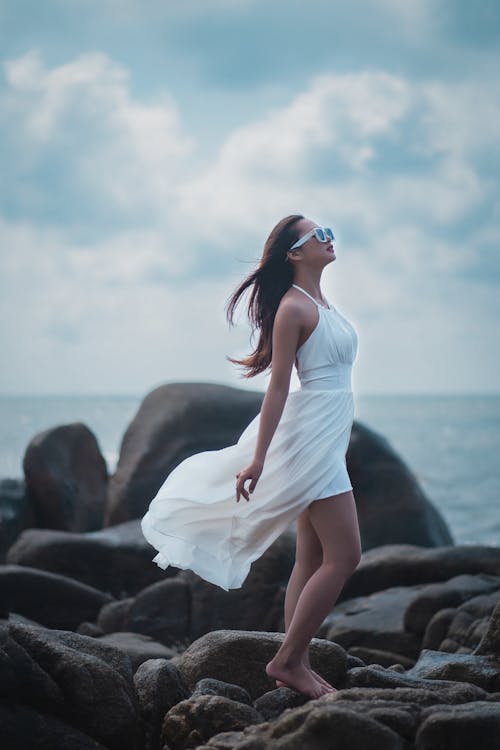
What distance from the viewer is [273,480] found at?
521 centimetres

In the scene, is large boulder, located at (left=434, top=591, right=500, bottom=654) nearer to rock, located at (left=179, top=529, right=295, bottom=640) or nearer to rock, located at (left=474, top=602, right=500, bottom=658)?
rock, located at (left=179, top=529, right=295, bottom=640)

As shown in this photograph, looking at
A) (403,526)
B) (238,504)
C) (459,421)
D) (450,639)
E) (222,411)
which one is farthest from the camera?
(459,421)

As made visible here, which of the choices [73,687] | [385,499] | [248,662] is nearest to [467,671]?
[248,662]

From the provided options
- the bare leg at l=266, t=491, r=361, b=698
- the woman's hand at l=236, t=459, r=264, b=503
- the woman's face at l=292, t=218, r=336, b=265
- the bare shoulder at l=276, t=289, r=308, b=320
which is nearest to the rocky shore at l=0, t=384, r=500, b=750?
the bare leg at l=266, t=491, r=361, b=698

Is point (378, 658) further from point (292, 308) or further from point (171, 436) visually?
point (171, 436)

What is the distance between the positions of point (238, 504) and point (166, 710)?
1.06 metres

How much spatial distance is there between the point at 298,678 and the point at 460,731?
1.16 meters

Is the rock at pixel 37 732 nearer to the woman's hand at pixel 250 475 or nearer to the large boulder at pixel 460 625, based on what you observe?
the woman's hand at pixel 250 475

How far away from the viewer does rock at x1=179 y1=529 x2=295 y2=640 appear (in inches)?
360

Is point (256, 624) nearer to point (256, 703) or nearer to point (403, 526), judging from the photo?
point (403, 526)

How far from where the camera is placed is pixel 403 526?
A: 40.1 ft

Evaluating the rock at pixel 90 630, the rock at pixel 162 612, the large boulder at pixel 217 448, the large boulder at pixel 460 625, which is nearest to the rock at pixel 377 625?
the large boulder at pixel 460 625

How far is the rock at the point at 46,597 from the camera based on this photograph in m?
9.29

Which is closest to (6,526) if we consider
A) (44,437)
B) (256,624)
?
(44,437)
